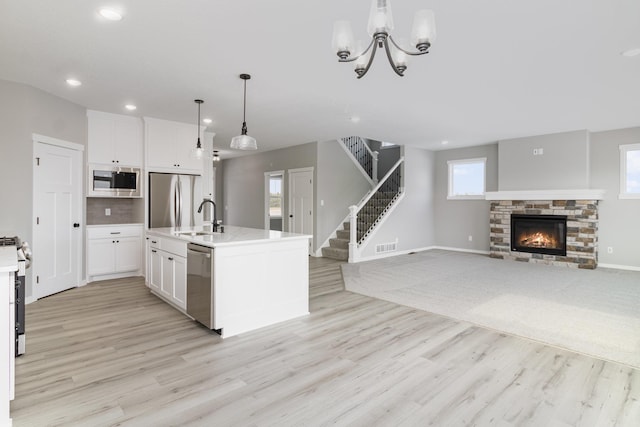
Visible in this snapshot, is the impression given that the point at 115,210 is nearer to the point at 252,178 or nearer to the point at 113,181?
the point at 113,181

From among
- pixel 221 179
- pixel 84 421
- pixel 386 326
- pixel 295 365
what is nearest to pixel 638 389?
pixel 386 326

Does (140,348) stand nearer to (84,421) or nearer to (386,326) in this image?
(84,421)

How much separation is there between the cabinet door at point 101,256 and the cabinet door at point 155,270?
1.39 m

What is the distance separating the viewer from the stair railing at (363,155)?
8970 millimetres

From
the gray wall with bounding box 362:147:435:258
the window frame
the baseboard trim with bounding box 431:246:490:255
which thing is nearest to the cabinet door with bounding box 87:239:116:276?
the gray wall with bounding box 362:147:435:258

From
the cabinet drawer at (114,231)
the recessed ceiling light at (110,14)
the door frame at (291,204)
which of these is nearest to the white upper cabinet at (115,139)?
the cabinet drawer at (114,231)

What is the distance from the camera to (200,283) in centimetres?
342

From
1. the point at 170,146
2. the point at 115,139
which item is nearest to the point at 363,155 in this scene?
the point at 170,146

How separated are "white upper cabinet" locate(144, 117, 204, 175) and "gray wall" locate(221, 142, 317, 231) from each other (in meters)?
2.61

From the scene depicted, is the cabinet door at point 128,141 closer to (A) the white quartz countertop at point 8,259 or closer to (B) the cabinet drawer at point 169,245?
(B) the cabinet drawer at point 169,245

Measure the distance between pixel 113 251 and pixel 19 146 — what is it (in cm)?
203

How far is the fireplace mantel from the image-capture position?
657cm

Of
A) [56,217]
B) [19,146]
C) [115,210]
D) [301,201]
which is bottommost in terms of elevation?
[56,217]

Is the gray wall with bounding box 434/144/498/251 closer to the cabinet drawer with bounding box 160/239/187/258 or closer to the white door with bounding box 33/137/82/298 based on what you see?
the cabinet drawer with bounding box 160/239/187/258
